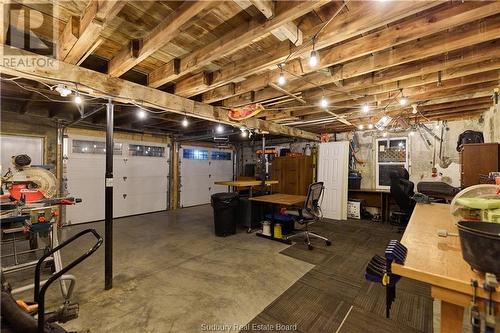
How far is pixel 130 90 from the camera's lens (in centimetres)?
276

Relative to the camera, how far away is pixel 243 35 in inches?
69.1

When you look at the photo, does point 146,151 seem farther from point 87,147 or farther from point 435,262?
point 435,262

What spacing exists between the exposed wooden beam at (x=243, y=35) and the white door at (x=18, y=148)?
160 inches

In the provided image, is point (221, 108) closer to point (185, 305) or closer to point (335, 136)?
point (185, 305)

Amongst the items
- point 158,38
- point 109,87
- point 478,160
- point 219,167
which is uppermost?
point 158,38

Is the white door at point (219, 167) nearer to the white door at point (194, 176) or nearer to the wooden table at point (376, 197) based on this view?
the white door at point (194, 176)

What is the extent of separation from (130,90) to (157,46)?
1174 millimetres

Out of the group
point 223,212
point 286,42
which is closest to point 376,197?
point 223,212

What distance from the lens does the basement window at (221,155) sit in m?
8.49

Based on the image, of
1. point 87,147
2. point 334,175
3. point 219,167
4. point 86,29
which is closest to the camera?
point 86,29

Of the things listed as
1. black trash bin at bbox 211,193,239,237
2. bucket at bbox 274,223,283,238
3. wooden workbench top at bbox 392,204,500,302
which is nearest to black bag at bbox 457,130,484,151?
wooden workbench top at bbox 392,204,500,302

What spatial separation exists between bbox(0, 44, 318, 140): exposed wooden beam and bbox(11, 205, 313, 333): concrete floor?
2259 mm

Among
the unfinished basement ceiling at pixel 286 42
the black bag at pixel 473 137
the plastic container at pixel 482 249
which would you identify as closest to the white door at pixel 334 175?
the black bag at pixel 473 137

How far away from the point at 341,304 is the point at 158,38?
299 centimetres
